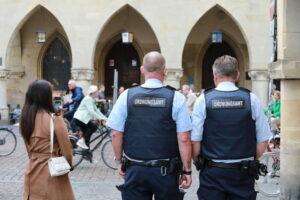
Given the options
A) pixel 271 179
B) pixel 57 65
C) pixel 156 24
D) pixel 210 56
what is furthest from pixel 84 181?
pixel 210 56

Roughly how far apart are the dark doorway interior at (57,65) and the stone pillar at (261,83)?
27.5 feet

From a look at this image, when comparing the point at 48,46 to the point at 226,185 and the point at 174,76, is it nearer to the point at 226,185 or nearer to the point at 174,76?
the point at 174,76

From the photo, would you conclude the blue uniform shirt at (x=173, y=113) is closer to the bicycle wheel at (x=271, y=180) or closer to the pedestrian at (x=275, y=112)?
the bicycle wheel at (x=271, y=180)

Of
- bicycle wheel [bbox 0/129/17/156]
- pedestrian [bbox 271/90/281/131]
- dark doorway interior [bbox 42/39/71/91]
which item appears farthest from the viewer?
dark doorway interior [bbox 42/39/71/91]

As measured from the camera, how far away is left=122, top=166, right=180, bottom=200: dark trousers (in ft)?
12.6

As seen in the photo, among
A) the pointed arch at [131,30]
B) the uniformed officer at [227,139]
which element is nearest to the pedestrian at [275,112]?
the uniformed officer at [227,139]

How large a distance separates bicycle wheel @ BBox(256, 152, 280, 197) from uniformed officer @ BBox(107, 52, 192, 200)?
10.7 feet

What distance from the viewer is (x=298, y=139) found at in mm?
5965

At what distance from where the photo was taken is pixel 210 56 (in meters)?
21.9

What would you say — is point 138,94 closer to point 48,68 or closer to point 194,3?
point 194,3

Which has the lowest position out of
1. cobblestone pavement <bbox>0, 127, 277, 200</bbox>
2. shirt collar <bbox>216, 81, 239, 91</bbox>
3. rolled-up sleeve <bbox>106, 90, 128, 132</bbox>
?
cobblestone pavement <bbox>0, 127, 277, 200</bbox>

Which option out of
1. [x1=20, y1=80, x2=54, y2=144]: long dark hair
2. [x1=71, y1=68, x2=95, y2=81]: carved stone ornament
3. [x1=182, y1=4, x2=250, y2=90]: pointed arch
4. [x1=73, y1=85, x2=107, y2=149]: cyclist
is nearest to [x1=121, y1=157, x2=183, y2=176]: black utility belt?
[x1=20, y1=80, x2=54, y2=144]: long dark hair

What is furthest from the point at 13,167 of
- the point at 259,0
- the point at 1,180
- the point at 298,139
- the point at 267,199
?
the point at 259,0

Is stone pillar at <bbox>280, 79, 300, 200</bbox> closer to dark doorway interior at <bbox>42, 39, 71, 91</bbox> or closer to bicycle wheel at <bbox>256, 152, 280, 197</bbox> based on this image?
bicycle wheel at <bbox>256, 152, 280, 197</bbox>
